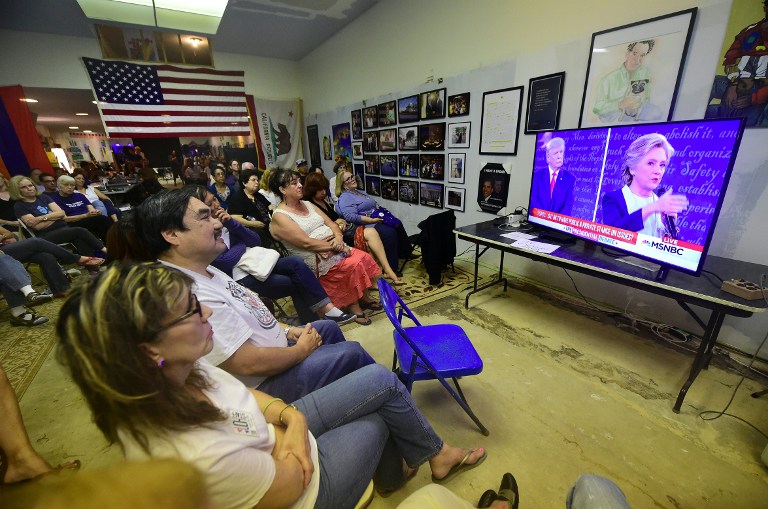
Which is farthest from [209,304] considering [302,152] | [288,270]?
[302,152]

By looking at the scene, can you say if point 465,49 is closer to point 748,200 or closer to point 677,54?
point 677,54

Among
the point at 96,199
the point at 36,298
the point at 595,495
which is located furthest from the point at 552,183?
the point at 96,199

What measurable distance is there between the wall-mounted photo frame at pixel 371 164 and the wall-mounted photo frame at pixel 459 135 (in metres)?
1.53

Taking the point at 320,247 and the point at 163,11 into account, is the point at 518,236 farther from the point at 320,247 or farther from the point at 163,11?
the point at 163,11

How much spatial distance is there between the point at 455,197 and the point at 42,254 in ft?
15.1

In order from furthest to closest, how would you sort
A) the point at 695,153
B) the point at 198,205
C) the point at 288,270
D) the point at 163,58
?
the point at 163,58
the point at 288,270
the point at 695,153
the point at 198,205

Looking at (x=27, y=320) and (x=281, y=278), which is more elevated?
(x=281, y=278)

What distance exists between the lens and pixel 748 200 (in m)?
1.87

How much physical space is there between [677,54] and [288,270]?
3012 mm

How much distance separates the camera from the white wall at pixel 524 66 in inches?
73.9

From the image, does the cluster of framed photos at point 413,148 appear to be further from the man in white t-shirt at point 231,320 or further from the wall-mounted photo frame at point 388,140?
the man in white t-shirt at point 231,320

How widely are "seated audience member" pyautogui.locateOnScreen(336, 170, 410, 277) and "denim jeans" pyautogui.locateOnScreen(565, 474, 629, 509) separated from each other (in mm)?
2812

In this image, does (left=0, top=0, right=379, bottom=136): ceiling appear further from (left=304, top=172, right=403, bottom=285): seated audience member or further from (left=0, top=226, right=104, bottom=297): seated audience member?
(left=0, top=226, right=104, bottom=297): seated audience member

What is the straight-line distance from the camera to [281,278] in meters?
2.32
